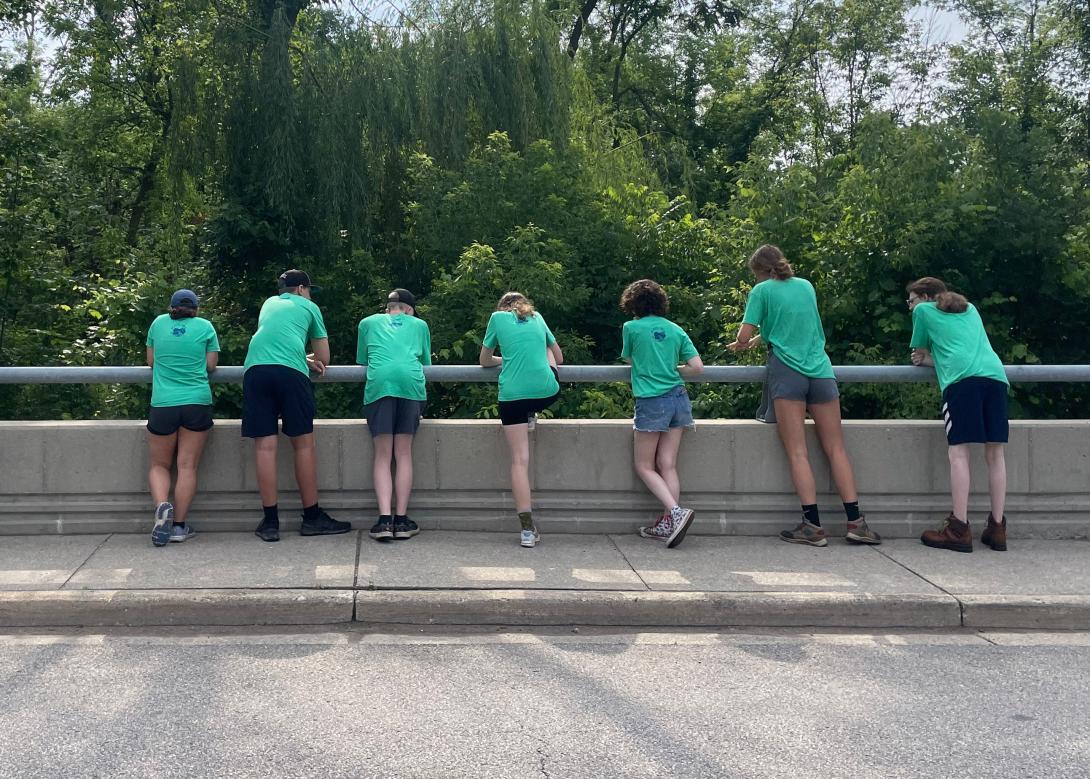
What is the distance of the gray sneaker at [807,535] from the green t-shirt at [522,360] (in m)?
1.87

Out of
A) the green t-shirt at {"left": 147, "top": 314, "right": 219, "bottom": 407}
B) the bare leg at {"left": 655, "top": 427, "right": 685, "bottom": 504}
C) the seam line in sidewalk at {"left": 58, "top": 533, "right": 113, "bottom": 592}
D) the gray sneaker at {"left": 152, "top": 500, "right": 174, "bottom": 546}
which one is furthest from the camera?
the bare leg at {"left": 655, "top": 427, "right": 685, "bottom": 504}

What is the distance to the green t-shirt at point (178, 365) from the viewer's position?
22.3 feet

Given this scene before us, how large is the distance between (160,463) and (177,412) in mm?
363

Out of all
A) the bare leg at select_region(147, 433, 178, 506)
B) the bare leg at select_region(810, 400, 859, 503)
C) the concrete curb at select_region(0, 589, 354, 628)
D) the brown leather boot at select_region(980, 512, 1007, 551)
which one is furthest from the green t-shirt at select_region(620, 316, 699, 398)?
the bare leg at select_region(147, 433, 178, 506)

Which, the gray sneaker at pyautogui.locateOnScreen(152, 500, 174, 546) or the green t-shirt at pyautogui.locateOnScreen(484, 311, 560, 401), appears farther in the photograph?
the green t-shirt at pyautogui.locateOnScreen(484, 311, 560, 401)

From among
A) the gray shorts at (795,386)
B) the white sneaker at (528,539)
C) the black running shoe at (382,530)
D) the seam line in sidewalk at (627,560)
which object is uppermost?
the gray shorts at (795,386)

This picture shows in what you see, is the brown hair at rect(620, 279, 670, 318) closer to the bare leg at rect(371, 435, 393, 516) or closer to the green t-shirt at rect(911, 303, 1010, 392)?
the green t-shirt at rect(911, 303, 1010, 392)

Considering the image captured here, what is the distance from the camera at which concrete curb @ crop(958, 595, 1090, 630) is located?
571 centimetres

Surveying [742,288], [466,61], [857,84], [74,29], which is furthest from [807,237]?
[857,84]

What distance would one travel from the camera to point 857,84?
3225 centimetres

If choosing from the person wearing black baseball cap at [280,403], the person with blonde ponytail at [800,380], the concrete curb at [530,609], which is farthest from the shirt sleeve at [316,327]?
the person with blonde ponytail at [800,380]

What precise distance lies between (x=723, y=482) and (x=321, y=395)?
803cm

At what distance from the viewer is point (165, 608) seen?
5508mm

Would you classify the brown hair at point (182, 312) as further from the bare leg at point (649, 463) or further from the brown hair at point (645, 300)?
the bare leg at point (649, 463)
